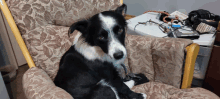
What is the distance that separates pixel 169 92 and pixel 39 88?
102 centimetres

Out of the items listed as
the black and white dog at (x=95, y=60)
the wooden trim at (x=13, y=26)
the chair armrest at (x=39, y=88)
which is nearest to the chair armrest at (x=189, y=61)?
the black and white dog at (x=95, y=60)

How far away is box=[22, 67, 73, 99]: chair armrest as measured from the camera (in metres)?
0.89

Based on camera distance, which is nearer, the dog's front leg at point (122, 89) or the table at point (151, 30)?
the dog's front leg at point (122, 89)

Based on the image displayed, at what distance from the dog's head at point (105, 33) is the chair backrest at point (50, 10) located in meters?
0.27

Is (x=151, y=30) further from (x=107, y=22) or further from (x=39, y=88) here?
(x=39, y=88)

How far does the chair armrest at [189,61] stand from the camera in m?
1.14

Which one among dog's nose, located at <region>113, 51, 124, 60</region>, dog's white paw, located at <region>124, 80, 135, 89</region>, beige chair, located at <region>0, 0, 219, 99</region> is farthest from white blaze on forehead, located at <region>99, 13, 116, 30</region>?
dog's white paw, located at <region>124, 80, 135, 89</region>

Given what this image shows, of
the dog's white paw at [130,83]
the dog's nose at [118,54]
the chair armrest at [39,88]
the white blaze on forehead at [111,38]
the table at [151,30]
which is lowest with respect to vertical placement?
the dog's white paw at [130,83]

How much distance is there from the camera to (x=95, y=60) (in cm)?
118

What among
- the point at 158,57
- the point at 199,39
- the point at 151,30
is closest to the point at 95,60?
the point at 158,57

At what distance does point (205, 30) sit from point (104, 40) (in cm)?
124

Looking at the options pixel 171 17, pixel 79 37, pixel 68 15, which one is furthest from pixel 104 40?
pixel 171 17

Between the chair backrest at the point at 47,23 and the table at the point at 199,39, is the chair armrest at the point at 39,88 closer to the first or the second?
the chair backrest at the point at 47,23

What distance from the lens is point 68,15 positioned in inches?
51.3
